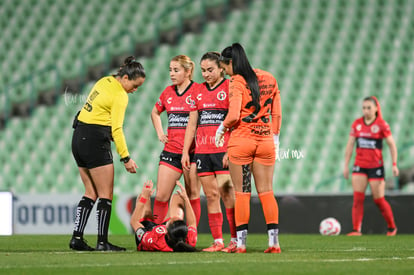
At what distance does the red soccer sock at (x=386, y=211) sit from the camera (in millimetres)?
11280

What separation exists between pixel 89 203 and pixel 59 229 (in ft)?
16.5

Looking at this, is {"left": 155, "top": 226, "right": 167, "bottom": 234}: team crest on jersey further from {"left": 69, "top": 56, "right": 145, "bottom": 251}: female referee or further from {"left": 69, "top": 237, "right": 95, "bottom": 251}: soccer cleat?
{"left": 69, "top": 237, "right": 95, "bottom": 251}: soccer cleat

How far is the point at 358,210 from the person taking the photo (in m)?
11.4

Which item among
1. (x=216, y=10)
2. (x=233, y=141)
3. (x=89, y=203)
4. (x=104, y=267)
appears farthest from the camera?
(x=216, y=10)

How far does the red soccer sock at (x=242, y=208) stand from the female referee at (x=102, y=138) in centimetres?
110

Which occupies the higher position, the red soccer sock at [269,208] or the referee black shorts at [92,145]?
the referee black shorts at [92,145]

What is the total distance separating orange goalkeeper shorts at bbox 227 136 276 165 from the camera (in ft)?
22.4

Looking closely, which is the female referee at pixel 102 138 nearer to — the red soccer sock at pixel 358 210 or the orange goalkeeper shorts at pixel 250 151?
the orange goalkeeper shorts at pixel 250 151

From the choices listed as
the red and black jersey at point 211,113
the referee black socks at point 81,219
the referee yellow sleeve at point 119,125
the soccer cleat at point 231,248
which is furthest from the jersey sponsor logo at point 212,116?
the referee black socks at point 81,219

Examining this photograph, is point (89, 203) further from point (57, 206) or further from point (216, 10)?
point (216, 10)

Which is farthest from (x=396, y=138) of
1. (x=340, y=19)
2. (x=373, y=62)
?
(x=340, y=19)

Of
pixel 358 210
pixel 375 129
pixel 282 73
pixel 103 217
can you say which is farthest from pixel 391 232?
pixel 282 73

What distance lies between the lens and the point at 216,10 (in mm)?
17734

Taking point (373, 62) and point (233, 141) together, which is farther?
point (373, 62)
